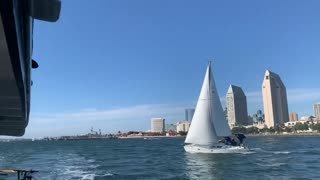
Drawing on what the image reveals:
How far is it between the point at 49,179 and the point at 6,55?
119 ft

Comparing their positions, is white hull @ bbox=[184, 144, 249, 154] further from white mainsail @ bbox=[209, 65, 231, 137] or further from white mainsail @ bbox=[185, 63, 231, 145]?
white mainsail @ bbox=[209, 65, 231, 137]

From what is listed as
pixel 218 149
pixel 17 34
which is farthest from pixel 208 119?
pixel 17 34

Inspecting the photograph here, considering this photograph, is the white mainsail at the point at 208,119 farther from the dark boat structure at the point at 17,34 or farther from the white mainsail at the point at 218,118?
the dark boat structure at the point at 17,34

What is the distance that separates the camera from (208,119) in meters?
80.1

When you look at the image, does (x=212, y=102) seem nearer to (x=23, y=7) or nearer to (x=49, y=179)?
(x=49, y=179)

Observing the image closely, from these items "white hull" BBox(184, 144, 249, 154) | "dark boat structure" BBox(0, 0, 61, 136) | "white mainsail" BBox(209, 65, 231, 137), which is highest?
"white mainsail" BBox(209, 65, 231, 137)

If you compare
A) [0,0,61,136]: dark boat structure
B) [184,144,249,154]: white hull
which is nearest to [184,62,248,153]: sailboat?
[184,144,249,154]: white hull

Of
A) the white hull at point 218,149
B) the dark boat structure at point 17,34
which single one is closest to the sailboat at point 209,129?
the white hull at point 218,149

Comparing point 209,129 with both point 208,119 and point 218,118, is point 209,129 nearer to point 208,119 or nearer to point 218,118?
point 208,119

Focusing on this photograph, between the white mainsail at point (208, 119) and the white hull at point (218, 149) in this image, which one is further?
the white mainsail at point (208, 119)

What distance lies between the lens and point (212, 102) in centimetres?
8275

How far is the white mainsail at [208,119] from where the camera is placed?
255ft

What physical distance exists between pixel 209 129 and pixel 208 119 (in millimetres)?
2545

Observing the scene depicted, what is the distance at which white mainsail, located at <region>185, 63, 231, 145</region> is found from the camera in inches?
3059
